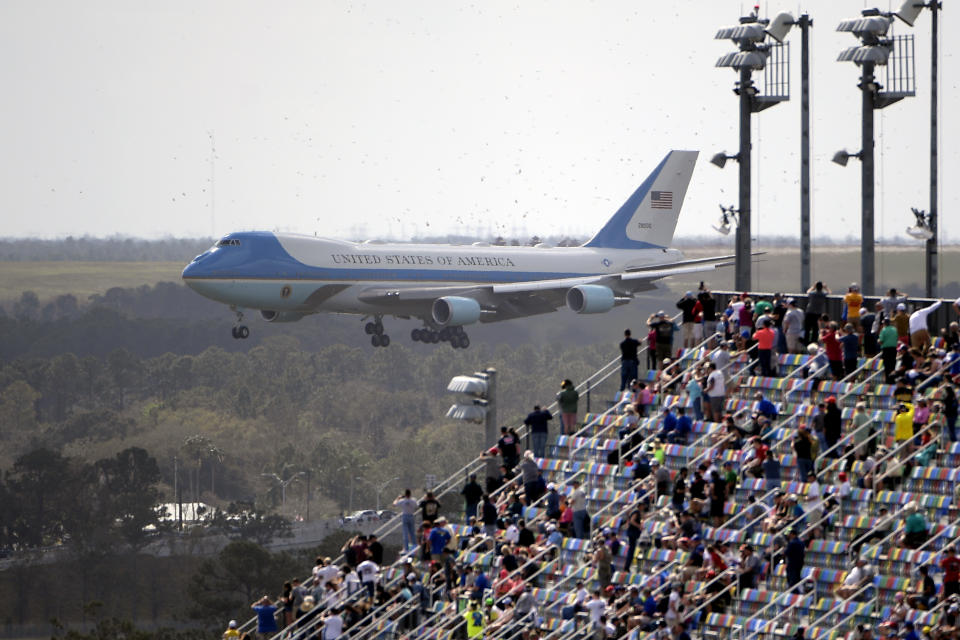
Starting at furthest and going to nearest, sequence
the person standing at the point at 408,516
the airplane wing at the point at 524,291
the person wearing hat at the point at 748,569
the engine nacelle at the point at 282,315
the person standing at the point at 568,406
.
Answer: the airplane wing at the point at 524,291 < the engine nacelle at the point at 282,315 < the person standing at the point at 568,406 < the person standing at the point at 408,516 < the person wearing hat at the point at 748,569

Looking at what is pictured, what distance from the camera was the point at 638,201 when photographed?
318 ft

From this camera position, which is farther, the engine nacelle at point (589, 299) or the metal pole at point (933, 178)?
the engine nacelle at point (589, 299)

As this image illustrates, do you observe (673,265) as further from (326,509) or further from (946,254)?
(326,509)

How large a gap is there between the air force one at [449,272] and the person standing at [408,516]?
4384 centimetres

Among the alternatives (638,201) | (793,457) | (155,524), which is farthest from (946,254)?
(155,524)

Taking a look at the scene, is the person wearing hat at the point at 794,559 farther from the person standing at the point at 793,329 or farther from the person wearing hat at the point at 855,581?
the person standing at the point at 793,329

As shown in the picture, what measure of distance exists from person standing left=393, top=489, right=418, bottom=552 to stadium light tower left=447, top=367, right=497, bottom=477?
214 centimetres

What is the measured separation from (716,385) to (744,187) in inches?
374

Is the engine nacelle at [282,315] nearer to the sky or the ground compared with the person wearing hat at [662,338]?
nearer to the ground

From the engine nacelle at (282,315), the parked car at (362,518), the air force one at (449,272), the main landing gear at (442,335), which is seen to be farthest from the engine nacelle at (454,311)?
the parked car at (362,518)

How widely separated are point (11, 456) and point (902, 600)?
141m

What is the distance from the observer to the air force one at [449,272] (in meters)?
79.7

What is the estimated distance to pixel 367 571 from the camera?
32281 mm

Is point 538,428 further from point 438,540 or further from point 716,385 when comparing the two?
point 716,385
